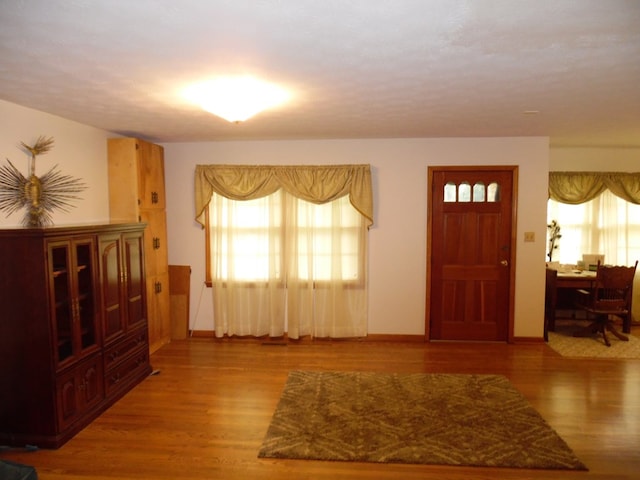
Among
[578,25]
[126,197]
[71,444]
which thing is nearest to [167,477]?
[71,444]

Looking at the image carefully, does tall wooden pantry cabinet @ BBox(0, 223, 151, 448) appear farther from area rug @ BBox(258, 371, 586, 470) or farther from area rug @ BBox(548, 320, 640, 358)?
area rug @ BBox(548, 320, 640, 358)

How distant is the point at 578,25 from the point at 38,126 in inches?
146

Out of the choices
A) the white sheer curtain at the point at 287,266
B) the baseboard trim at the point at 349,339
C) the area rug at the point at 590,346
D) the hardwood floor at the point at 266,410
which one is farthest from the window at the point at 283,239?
the area rug at the point at 590,346

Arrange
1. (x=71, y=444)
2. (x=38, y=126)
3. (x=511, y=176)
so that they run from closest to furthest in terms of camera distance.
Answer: (x=71, y=444) → (x=38, y=126) → (x=511, y=176)

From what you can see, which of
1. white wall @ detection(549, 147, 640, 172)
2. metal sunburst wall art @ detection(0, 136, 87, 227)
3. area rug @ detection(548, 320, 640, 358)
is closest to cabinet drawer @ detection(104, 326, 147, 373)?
metal sunburst wall art @ detection(0, 136, 87, 227)

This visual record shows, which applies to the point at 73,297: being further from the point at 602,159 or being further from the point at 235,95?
the point at 602,159

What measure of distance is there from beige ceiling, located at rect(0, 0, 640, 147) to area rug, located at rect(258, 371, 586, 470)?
234 centimetres

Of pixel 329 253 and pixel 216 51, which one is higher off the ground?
pixel 216 51

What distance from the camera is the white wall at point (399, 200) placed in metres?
4.61

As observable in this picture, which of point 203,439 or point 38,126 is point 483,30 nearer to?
point 203,439

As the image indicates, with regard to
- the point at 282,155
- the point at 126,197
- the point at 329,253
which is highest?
the point at 282,155

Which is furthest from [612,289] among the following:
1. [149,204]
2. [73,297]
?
[73,297]

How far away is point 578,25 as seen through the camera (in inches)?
69.6

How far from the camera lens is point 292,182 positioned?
4.67m
